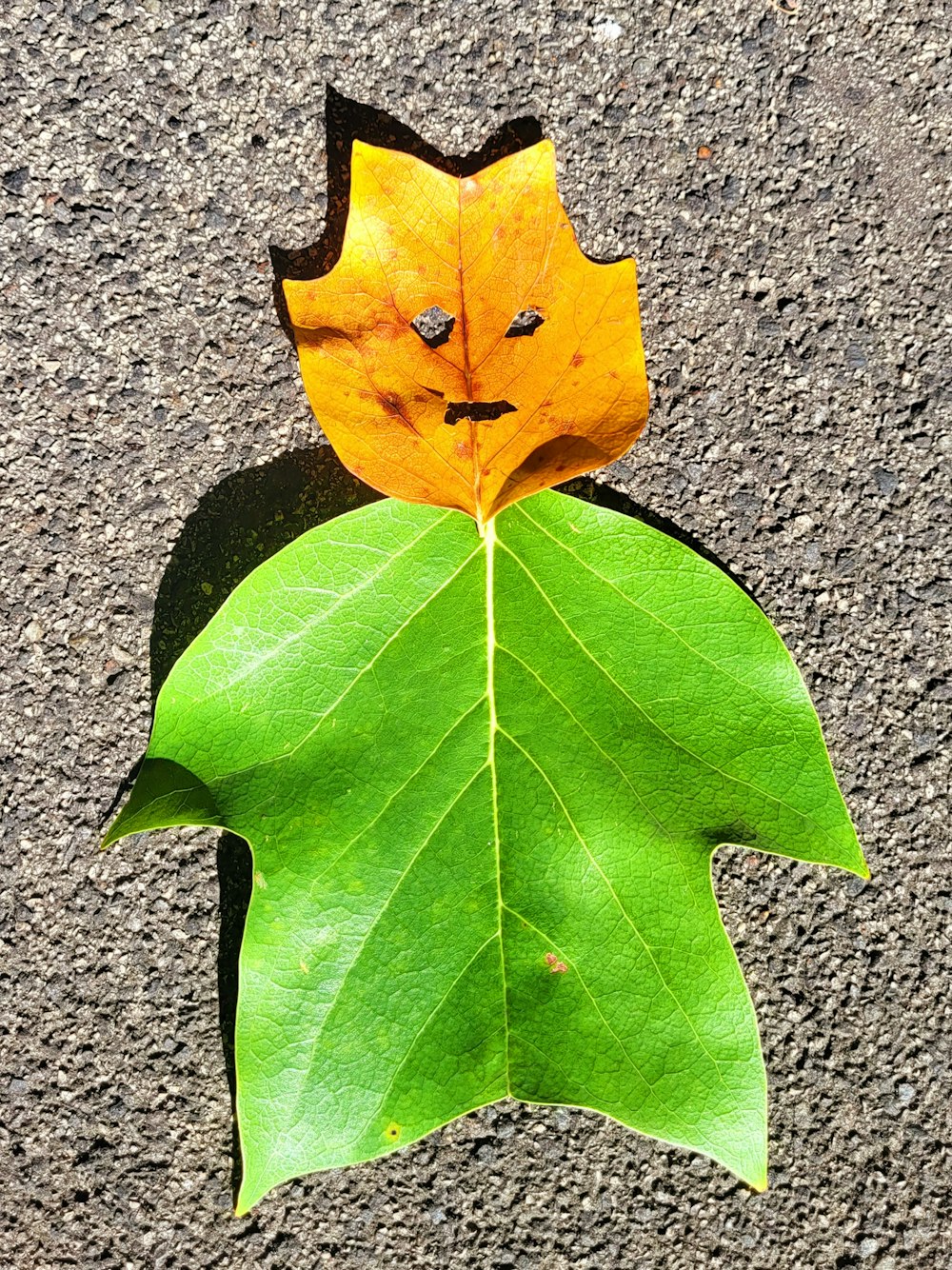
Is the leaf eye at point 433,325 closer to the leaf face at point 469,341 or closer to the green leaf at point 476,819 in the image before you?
the leaf face at point 469,341

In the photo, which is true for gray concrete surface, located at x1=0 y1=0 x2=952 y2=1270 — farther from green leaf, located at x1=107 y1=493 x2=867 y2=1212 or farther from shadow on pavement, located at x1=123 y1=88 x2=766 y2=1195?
green leaf, located at x1=107 y1=493 x2=867 y2=1212

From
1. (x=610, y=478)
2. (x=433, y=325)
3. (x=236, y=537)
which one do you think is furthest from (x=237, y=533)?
(x=610, y=478)

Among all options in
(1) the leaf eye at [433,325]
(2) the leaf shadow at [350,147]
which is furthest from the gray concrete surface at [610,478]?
(1) the leaf eye at [433,325]

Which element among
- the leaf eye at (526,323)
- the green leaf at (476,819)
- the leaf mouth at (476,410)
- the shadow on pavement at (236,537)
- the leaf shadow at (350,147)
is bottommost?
the green leaf at (476,819)

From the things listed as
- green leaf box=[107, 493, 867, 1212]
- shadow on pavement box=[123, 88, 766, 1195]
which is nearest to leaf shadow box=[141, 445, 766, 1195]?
shadow on pavement box=[123, 88, 766, 1195]

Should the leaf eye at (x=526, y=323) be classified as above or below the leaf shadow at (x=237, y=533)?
above

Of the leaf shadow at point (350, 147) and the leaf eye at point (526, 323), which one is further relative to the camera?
the leaf shadow at point (350, 147)

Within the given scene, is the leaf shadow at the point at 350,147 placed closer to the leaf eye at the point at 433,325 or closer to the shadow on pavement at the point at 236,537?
the shadow on pavement at the point at 236,537

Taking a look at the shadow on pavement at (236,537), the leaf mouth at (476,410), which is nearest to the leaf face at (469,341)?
the leaf mouth at (476,410)
